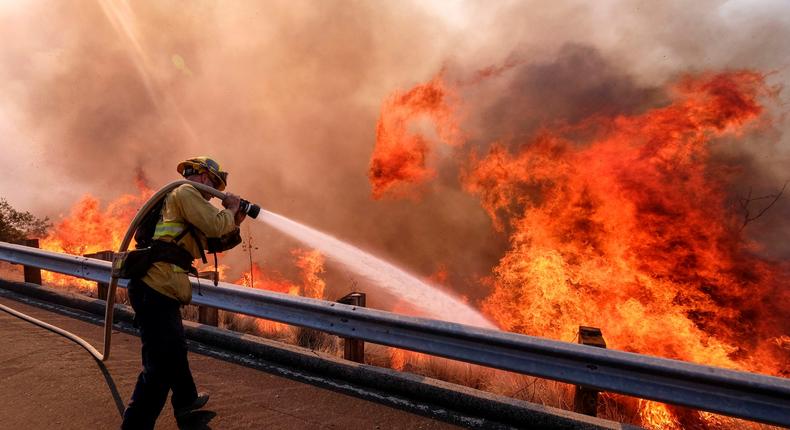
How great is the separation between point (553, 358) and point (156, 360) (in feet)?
8.81

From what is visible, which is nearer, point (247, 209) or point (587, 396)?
point (587, 396)

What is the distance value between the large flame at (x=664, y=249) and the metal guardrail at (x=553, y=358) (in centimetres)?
610

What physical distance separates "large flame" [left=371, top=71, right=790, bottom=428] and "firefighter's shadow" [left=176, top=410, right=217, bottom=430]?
789 centimetres

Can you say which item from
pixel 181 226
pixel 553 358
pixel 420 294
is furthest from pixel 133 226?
pixel 420 294

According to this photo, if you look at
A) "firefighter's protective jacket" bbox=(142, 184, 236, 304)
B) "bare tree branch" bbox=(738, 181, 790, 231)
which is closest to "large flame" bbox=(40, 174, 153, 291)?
"firefighter's protective jacket" bbox=(142, 184, 236, 304)

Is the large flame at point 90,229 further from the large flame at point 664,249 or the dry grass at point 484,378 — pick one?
the large flame at point 664,249

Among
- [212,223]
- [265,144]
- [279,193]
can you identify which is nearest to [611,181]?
[212,223]

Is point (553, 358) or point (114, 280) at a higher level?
point (114, 280)

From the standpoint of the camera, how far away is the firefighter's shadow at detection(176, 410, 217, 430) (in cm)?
278

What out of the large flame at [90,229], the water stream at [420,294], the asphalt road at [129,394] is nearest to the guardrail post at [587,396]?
the asphalt road at [129,394]

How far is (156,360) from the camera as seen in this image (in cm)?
260

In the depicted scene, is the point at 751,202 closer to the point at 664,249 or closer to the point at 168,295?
the point at 664,249

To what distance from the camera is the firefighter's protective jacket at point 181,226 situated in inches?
103

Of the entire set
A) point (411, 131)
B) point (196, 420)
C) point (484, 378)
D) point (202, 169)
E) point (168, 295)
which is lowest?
point (484, 378)
